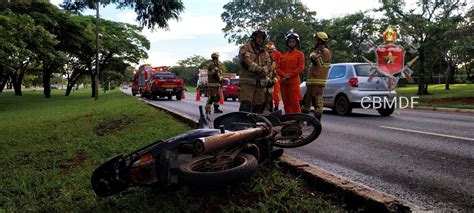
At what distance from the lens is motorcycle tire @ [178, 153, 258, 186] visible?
292 centimetres

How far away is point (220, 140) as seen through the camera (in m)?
3.08

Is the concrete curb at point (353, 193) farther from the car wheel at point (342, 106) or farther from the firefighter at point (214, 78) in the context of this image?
the car wheel at point (342, 106)

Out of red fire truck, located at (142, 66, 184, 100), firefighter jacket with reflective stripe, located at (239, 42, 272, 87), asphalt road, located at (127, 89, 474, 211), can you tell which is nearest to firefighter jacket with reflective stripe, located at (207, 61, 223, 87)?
asphalt road, located at (127, 89, 474, 211)

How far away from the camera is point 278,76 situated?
731 centimetres

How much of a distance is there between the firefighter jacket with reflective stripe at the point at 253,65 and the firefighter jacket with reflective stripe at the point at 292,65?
3.36ft

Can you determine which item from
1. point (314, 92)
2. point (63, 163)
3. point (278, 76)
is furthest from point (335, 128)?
point (63, 163)

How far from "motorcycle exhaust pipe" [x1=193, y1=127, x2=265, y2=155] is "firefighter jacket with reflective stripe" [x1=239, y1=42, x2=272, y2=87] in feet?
7.31

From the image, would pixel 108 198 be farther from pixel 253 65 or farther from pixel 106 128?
pixel 106 128

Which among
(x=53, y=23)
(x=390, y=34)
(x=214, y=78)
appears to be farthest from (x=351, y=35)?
(x=214, y=78)

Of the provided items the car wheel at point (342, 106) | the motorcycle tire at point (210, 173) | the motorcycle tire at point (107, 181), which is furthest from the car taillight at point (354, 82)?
the motorcycle tire at point (107, 181)

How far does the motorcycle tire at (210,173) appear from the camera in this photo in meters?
2.92

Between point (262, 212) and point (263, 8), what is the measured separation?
1999 inches

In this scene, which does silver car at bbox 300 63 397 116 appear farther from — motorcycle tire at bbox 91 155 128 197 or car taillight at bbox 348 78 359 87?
motorcycle tire at bbox 91 155 128 197

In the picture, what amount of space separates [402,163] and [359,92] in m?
6.61
